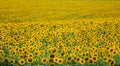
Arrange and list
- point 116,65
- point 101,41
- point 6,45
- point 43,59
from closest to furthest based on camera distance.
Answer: point 43,59 < point 116,65 < point 6,45 < point 101,41

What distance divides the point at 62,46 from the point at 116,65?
1.78 meters

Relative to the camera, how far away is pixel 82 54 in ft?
24.7


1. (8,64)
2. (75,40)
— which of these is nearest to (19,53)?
(8,64)

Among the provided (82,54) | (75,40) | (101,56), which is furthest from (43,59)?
(75,40)

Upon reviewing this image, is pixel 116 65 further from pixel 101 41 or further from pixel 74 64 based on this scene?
pixel 101 41

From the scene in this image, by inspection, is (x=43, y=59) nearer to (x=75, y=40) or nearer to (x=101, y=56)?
(x=101, y=56)

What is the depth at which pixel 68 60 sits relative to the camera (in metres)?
7.13

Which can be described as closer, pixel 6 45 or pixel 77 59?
pixel 77 59

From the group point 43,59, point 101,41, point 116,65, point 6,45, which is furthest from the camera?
point 101,41

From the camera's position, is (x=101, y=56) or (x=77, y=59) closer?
(x=77, y=59)

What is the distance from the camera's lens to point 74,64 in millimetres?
7004

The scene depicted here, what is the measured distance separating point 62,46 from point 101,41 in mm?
1761

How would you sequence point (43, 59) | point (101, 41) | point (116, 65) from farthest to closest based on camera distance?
point (101, 41) → point (116, 65) → point (43, 59)

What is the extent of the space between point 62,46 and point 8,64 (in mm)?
2033
